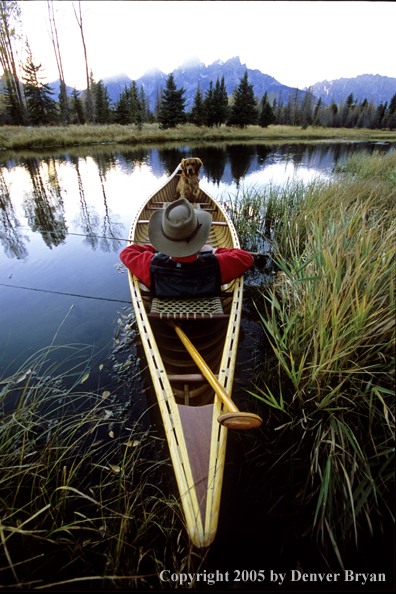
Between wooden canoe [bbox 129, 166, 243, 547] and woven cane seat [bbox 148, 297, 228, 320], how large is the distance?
0.07 feet

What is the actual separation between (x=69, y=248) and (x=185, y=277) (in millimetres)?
4588

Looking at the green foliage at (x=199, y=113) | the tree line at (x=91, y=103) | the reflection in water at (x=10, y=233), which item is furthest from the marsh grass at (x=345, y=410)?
the green foliage at (x=199, y=113)

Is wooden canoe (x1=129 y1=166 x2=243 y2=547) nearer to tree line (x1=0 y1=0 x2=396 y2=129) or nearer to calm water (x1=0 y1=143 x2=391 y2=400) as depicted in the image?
calm water (x1=0 y1=143 x2=391 y2=400)

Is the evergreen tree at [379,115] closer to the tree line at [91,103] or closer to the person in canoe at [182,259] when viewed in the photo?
the tree line at [91,103]

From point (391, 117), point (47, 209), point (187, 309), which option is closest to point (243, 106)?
point (47, 209)

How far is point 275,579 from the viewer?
160 cm

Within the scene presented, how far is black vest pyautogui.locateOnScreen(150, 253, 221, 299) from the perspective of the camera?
281cm

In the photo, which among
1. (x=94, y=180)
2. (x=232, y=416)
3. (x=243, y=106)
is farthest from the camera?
(x=243, y=106)

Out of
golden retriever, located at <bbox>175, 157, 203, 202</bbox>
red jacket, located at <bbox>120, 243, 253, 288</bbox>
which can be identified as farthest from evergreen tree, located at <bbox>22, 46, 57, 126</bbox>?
red jacket, located at <bbox>120, 243, 253, 288</bbox>

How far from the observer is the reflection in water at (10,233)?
19.3 feet

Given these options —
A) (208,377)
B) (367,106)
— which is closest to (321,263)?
(208,377)

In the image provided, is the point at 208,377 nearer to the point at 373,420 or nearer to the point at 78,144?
the point at 373,420

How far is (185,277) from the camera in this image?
2.85 metres

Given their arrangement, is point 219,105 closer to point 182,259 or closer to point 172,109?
point 172,109
